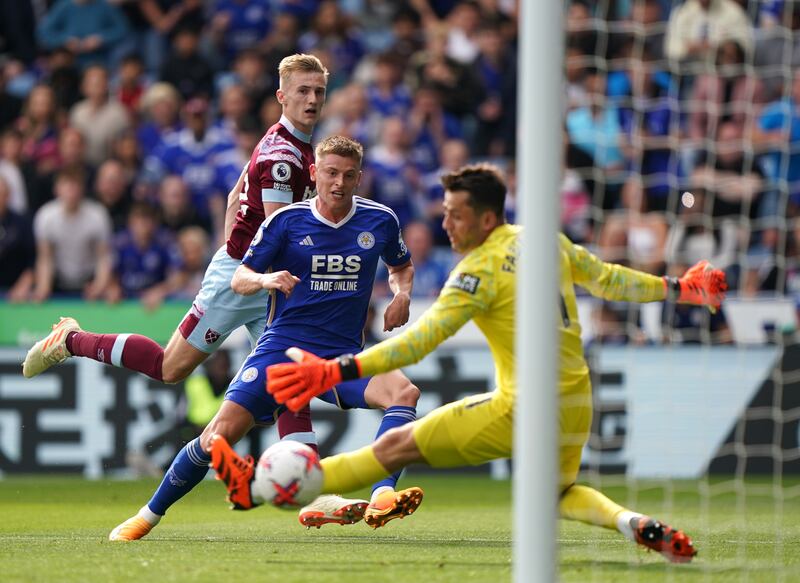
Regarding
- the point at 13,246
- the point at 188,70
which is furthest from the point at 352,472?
the point at 188,70

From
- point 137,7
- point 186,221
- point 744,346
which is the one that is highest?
point 137,7

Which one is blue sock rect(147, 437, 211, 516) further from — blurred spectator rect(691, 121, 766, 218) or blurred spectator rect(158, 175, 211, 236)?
blurred spectator rect(158, 175, 211, 236)

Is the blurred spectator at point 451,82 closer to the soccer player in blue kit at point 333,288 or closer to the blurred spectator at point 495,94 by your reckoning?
the blurred spectator at point 495,94

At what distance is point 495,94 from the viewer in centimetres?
1587

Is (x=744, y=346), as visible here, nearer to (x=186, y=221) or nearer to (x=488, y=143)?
(x=488, y=143)

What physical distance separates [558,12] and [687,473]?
343 inches

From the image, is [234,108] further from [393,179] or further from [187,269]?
[187,269]

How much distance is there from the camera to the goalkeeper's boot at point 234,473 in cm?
646

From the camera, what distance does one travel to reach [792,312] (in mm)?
12367

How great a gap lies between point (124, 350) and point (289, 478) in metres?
2.57

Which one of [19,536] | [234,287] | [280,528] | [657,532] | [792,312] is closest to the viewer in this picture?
[657,532]

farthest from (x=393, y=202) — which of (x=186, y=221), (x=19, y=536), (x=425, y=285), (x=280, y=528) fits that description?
(x=19, y=536)

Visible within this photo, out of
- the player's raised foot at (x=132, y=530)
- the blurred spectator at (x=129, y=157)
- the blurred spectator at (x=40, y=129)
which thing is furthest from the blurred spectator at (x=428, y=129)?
the player's raised foot at (x=132, y=530)

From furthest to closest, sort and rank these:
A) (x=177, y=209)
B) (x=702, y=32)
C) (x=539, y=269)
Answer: (x=177, y=209), (x=702, y=32), (x=539, y=269)
